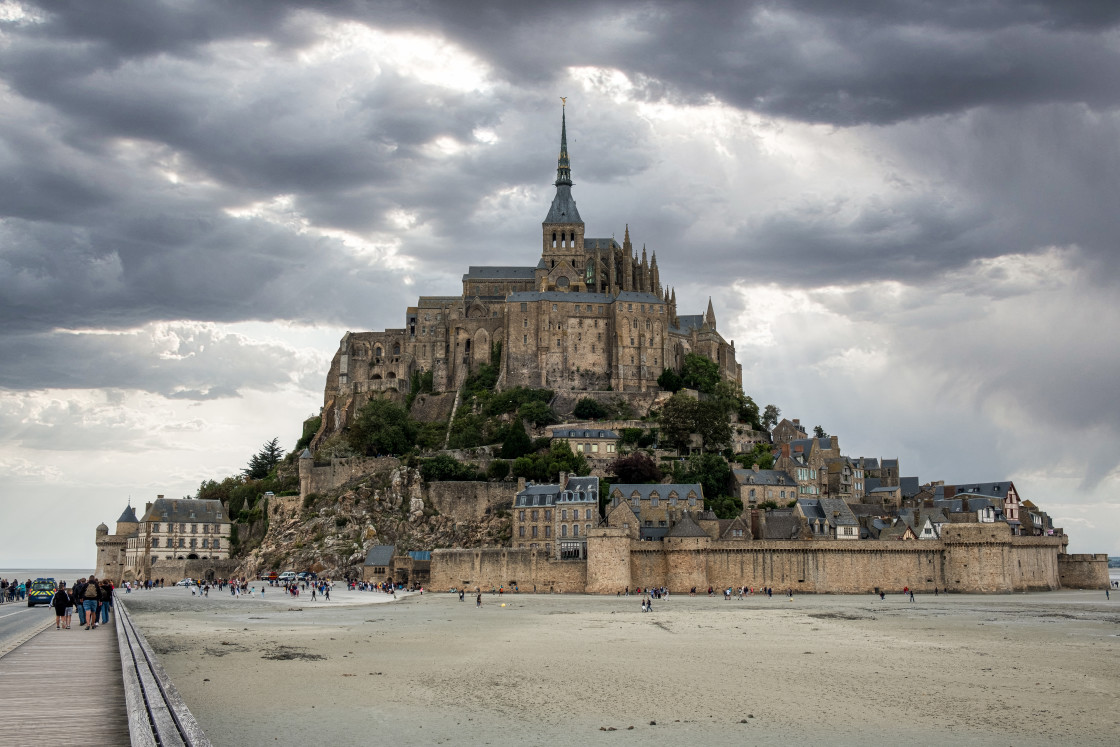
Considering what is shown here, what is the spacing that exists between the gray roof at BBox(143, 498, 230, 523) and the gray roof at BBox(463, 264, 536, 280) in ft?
123

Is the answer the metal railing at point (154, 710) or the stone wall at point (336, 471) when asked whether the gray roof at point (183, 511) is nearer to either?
the stone wall at point (336, 471)

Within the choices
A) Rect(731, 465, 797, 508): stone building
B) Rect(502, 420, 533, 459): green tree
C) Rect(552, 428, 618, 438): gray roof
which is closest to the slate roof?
Rect(731, 465, 797, 508): stone building

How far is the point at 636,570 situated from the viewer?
6200 centimetres

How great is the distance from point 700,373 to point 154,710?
84.4 meters

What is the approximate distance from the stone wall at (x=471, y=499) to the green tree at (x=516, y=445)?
22.7ft

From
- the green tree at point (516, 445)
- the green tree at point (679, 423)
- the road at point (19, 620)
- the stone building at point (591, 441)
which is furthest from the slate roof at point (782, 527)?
the road at point (19, 620)

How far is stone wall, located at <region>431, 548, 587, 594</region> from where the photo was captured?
61.9 m

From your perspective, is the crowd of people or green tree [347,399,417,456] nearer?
the crowd of people

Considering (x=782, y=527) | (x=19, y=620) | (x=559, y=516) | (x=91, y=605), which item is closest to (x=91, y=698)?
(x=91, y=605)

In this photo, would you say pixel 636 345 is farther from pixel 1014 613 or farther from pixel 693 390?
pixel 1014 613

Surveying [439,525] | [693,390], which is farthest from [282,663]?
[693,390]

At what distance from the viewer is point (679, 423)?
270 feet

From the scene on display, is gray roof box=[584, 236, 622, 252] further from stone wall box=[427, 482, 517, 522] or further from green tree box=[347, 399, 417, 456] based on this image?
stone wall box=[427, 482, 517, 522]

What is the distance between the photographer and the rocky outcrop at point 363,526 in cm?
7200
